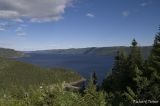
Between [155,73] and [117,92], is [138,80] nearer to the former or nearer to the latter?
[155,73]

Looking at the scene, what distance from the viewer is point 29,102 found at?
23.2 metres

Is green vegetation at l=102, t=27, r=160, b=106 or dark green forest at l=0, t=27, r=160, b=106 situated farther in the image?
green vegetation at l=102, t=27, r=160, b=106

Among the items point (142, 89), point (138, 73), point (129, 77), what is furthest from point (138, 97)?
point (129, 77)

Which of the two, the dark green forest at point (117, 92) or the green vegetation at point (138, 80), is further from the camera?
the green vegetation at point (138, 80)

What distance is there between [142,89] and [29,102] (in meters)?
30.1

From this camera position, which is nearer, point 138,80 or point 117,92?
point 138,80

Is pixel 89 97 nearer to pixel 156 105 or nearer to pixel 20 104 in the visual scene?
pixel 20 104

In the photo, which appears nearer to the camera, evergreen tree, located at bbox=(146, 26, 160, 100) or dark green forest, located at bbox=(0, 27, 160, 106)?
dark green forest, located at bbox=(0, 27, 160, 106)

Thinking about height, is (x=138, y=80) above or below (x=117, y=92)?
above

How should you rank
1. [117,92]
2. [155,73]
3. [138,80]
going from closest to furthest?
[155,73]
[138,80]
[117,92]

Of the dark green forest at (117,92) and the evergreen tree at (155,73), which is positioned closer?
the dark green forest at (117,92)

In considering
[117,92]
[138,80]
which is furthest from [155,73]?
[117,92]

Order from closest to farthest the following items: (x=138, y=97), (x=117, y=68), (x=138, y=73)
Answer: (x=138, y=97) → (x=138, y=73) → (x=117, y=68)

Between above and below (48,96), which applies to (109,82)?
below
